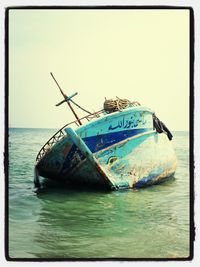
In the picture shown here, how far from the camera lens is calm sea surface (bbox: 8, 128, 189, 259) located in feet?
9.75

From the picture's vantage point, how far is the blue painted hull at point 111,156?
3.21 metres

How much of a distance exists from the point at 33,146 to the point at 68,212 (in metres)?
0.43

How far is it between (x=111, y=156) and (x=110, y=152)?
1.0 inches

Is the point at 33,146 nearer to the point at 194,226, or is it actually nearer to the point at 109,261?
the point at 109,261

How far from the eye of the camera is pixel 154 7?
9.90 ft

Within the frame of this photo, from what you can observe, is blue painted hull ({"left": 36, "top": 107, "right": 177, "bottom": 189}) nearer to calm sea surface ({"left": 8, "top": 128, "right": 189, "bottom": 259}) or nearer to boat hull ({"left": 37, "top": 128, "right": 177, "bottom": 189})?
boat hull ({"left": 37, "top": 128, "right": 177, "bottom": 189})

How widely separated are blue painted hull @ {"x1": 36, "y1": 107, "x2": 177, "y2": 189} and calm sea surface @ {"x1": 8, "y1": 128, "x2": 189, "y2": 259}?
0.38ft

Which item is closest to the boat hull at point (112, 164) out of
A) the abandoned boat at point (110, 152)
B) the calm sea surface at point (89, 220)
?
the abandoned boat at point (110, 152)

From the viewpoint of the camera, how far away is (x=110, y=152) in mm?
3281

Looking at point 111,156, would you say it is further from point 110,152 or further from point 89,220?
point 89,220

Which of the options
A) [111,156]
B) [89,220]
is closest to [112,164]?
[111,156]

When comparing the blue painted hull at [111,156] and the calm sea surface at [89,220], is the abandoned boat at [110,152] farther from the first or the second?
the calm sea surface at [89,220]

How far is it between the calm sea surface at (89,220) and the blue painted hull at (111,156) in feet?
0.38

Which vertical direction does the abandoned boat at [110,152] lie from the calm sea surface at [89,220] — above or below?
above
